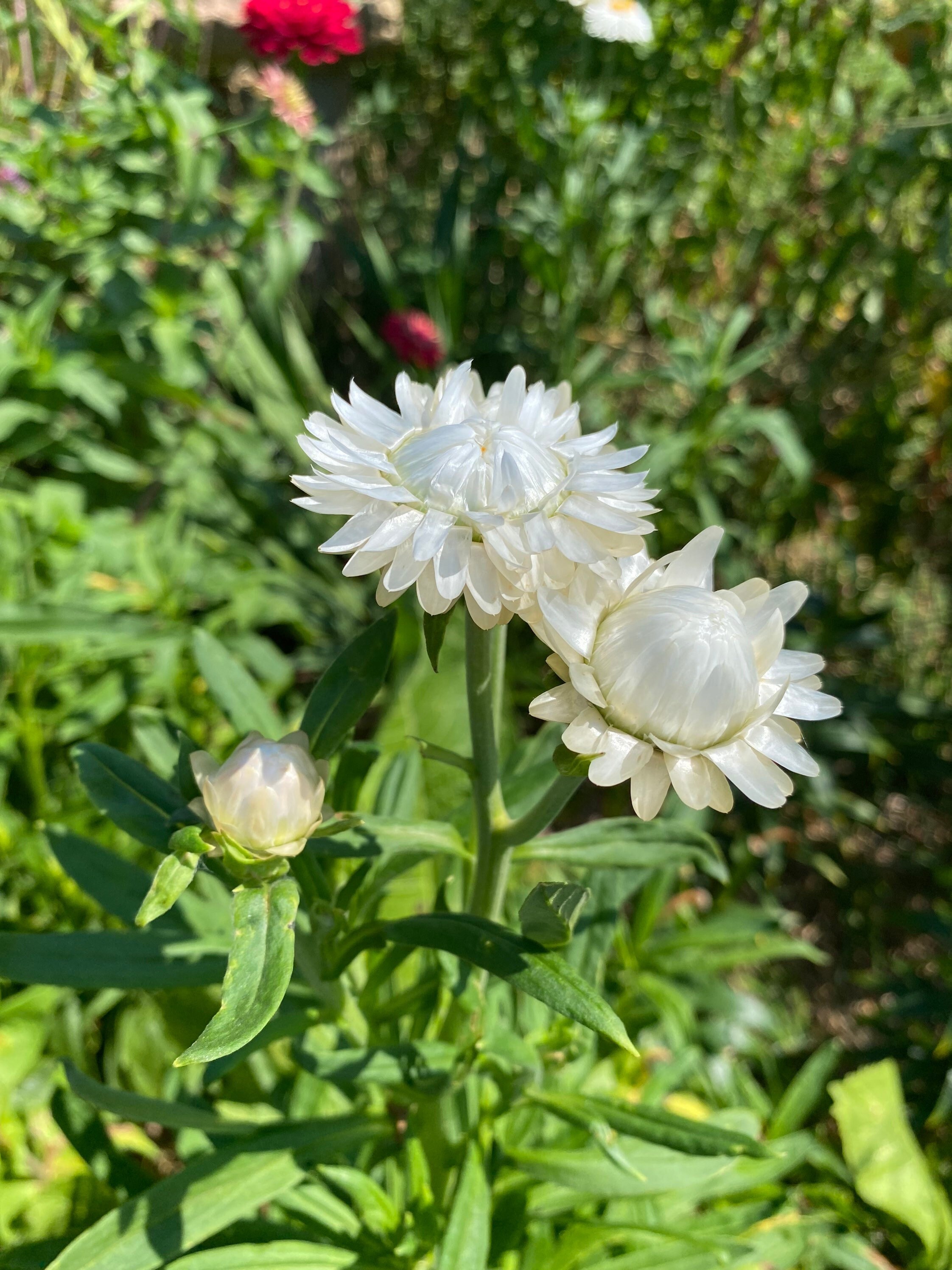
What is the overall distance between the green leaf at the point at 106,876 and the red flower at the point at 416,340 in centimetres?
167

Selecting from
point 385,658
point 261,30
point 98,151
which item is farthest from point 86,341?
point 385,658

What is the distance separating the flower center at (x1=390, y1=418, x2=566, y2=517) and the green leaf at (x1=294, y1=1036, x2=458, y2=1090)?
1.64 feet

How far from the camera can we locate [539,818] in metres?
0.70

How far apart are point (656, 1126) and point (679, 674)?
1.52 ft

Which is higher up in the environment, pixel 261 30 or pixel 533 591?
pixel 261 30

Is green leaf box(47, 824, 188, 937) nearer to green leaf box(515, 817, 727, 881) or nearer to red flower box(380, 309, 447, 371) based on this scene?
green leaf box(515, 817, 727, 881)

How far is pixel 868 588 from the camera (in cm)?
238

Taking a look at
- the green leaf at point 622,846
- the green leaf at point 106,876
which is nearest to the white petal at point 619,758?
the green leaf at point 622,846

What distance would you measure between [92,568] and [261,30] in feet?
3.76

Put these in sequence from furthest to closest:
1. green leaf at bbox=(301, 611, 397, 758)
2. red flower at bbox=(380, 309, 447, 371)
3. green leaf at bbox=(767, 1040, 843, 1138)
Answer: red flower at bbox=(380, 309, 447, 371), green leaf at bbox=(767, 1040, 843, 1138), green leaf at bbox=(301, 611, 397, 758)

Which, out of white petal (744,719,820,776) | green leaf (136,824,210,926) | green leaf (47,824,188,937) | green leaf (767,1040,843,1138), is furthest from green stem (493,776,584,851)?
green leaf (767,1040,843,1138)

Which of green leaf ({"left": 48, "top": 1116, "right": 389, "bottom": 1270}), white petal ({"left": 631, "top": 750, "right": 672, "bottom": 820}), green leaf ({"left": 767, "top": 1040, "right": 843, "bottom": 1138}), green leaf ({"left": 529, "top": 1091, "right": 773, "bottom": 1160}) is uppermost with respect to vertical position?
white petal ({"left": 631, "top": 750, "right": 672, "bottom": 820})

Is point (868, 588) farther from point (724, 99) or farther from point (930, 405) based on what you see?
point (724, 99)

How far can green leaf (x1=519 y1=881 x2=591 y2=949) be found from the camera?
25.3 inches
